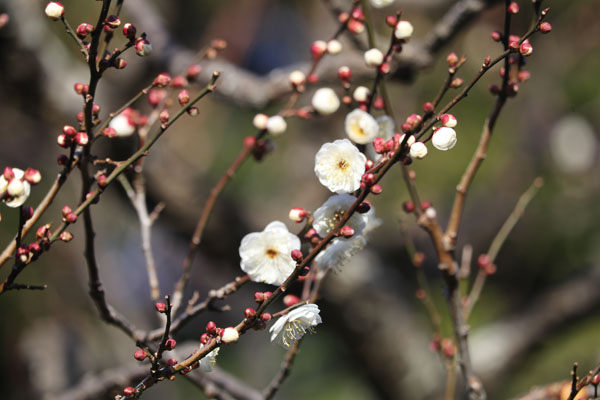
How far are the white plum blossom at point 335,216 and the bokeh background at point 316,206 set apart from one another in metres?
0.44

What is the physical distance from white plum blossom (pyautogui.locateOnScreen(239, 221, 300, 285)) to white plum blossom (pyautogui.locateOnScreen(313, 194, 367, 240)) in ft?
0.12

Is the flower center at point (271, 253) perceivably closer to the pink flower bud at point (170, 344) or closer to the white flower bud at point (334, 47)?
the pink flower bud at point (170, 344)

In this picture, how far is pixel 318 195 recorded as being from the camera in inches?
70.4

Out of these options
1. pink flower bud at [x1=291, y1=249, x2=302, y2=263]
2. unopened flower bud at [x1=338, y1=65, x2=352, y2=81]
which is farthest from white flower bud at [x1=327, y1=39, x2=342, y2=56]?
pink flower bud at [x1=291, y1=249, x2=302, y2=263]

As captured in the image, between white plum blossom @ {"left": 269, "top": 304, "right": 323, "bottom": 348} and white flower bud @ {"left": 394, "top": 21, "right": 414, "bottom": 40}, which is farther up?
white flower bud @ {"left": 394, "top": 21, "right": 414, "bottom": 40}

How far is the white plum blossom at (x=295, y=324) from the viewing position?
0.53m

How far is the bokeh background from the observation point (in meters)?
1.47

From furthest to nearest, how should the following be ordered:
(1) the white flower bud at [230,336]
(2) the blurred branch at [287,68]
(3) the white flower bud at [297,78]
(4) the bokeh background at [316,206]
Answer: (4) the bokeh background at [316,206] < (2) the blurred branch at [287,68] < (3) the white flower bud at [297,78] < (1) the white flower bud at [230,336]

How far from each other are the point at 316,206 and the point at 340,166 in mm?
1183

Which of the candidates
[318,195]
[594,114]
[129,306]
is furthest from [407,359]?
[594,114]

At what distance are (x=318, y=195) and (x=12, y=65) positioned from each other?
91 cm

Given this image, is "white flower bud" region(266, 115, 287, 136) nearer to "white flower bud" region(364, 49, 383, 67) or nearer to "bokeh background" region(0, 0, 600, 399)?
"white flower bud" region(364, 49, 383, 67)

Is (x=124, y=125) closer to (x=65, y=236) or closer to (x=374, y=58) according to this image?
(x=65, y=236)

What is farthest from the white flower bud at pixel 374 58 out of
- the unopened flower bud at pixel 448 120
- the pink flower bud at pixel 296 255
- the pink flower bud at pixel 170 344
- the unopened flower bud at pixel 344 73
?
the pink flower bud at pixel 170 344
